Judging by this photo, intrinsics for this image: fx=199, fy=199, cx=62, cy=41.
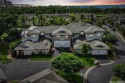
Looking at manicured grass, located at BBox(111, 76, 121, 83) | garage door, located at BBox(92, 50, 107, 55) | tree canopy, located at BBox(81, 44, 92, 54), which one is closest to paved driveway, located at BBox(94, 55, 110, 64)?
garage door, located at BBox(92, 50, 107, 55)

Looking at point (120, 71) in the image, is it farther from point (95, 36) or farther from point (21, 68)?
point (95, 36)

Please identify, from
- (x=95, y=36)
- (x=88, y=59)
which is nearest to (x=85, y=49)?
(x=88, y=59)

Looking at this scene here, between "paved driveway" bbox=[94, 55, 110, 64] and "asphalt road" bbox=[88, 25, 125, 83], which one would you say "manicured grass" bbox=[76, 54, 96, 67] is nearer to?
"paved driveway" bbox=[94, 55, 110, 64]

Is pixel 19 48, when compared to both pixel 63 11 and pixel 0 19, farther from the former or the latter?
pixel 63 11

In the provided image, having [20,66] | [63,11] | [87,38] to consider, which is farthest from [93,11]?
[20,66]

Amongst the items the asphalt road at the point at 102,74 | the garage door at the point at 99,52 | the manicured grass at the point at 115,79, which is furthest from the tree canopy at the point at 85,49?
the manicured grass at the point at 115,79

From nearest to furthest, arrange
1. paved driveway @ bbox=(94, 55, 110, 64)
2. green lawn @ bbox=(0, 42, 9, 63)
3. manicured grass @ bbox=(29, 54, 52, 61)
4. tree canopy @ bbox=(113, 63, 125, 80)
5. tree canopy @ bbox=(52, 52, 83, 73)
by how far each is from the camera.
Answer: tree canopy @ bbox=(113, 63, 125, 80)
tree canopy @ bbox=(52, 52, 83, 73)
paved driveway @ bbox=(94, 55, 110, 64)
green lawn @ bbox=(0, 42, 9, 63)
manicured grass @ bbox=(29, 54, 52, 61)

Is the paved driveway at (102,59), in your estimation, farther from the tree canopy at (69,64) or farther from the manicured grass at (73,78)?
the tree canopy at (69,64)

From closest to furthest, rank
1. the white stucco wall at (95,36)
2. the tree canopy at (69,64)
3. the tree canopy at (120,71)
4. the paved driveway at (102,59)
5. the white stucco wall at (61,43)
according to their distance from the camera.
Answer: the tree canopy at (120,71) < the tree canopy at (69,64) < the paved driveway at (102,59) < the white stucco wall at (61,43) < the white stucco wall at (95,36)

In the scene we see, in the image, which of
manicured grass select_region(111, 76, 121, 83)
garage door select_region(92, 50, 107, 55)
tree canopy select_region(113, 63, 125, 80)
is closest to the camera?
tree canopy select_region(113, 63, 125, 80)
